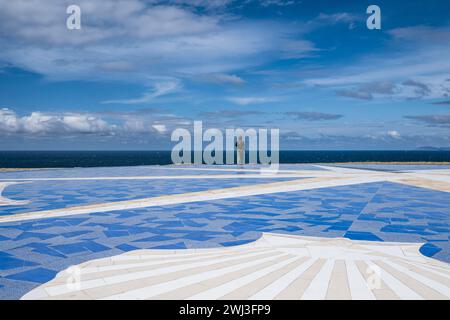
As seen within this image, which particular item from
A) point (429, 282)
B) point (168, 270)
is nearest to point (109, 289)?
point (168, 270)

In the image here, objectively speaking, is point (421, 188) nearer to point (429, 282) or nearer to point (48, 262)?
point (429, 282)

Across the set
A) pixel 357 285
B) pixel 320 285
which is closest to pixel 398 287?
pixel 357 285

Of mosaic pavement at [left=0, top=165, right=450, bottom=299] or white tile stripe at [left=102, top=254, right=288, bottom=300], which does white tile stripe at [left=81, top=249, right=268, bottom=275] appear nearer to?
mosaic pavement at [left=0, top=165, right=450, bottom=299]

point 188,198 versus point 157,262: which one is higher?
point 188,198

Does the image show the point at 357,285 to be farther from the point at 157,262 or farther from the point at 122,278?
the point at 122,278

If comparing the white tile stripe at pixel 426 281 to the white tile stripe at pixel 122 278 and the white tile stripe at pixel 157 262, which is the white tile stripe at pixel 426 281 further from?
the white tile stripe at pixel 122 278

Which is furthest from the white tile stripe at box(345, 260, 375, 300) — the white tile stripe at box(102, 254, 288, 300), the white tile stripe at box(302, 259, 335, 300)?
the white tile stripe at box(102, 254, 288, 300)
